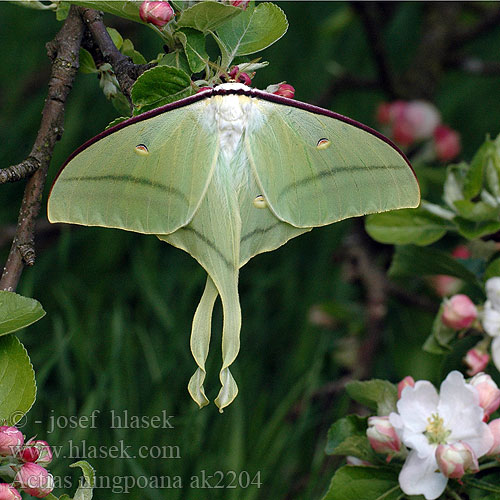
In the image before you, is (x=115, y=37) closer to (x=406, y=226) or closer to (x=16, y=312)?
(x=16, y=312)

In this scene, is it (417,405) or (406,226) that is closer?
(417,405)

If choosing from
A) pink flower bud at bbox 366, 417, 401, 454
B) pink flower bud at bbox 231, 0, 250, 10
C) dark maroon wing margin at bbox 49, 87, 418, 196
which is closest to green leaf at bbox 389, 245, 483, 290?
pink flower bud at bbox 366, 417, 401, 454

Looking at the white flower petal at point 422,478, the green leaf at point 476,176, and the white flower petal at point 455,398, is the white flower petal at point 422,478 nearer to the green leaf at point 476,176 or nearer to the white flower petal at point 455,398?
the white flower petal at point 455,398

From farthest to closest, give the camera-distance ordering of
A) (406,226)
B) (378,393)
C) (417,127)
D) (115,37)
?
1. (417,127)
2. (406,226)
3. (378,393)
4. (115,37)

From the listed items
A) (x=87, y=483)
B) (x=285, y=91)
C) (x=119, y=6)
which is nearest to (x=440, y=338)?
(x=285, y=91)

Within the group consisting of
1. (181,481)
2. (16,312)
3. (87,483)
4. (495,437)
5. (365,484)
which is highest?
(16,312)

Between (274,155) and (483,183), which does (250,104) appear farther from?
(483,183)

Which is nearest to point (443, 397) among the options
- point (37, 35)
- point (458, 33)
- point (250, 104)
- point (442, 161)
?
point (250, 104)
